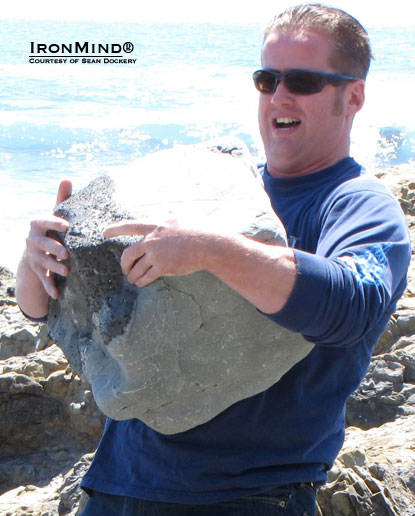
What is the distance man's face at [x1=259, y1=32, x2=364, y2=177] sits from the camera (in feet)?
7.72

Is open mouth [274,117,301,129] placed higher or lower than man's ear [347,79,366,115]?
lower

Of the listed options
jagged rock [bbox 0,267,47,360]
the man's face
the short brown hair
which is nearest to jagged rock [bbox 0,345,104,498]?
jagged rock [bbox 0,267,47,360]

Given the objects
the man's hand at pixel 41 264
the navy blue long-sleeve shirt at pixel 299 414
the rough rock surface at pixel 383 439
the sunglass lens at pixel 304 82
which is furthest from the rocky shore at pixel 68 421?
the sunglass lens at pixel 304 82

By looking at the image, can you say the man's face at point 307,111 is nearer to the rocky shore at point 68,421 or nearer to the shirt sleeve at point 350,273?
the shirt sleeve at point 350,273

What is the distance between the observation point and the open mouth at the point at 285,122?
2465mm

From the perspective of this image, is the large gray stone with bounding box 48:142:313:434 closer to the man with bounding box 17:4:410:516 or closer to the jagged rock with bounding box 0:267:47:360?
the man with bounding box 17:4:410:516

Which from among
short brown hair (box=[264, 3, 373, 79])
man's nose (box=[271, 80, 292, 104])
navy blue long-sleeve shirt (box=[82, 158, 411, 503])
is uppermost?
short brown hair (box=[264, 3, 373, 79])

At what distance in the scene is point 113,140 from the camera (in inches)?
558

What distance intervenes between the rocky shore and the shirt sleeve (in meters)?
1.16

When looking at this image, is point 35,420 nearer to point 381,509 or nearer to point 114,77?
point 381,509

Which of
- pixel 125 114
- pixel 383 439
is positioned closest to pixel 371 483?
pixel 383 439

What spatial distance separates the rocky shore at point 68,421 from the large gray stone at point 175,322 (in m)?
0.94

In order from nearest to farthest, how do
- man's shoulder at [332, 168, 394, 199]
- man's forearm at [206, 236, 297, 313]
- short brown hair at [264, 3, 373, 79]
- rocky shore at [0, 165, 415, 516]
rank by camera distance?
man's forearm at [206, 236, 297, 313] < man's shoulder at [332, 168, 394, 199] < short brown hair at [264, 3, 373, 79] < rocky shore at [0, 165, 415, 516]

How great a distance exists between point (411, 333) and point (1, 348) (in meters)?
2.45
